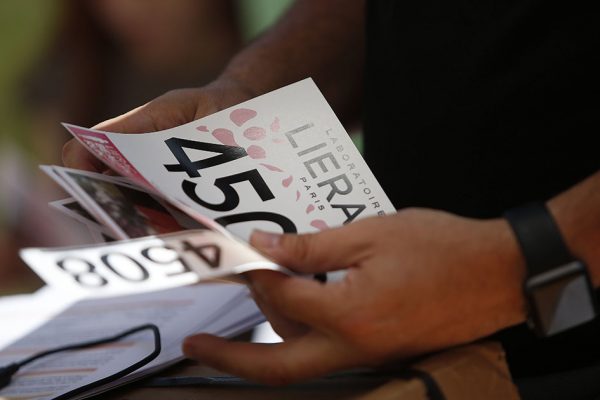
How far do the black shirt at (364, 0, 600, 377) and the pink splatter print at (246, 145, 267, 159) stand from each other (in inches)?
9.1

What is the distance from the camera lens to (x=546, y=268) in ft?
2.06

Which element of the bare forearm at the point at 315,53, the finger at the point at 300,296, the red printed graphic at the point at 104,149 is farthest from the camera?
the bare forearm at the point at 315,53

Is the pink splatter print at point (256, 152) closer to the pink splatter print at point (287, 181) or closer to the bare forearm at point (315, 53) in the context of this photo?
the pink splatter print at point (287, 181)

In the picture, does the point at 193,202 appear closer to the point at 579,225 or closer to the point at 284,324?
the point at 284,324

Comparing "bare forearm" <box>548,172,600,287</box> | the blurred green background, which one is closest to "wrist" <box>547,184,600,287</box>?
"bare forearm" <box>548,172,600,287</box>

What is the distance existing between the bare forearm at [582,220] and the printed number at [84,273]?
A: 358 millimetres

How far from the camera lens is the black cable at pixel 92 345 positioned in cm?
Answer: 71

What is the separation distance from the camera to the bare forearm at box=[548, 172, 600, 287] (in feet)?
2.11

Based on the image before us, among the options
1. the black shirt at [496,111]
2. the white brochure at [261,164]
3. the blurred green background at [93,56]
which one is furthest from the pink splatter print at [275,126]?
the blurred green background at [93,56]

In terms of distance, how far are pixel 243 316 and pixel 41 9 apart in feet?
7.75

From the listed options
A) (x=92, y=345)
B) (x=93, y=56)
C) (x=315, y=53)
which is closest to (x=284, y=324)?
(x=92, y=345)

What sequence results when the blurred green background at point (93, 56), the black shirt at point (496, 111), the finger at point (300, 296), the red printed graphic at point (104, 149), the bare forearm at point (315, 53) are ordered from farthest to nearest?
the blurred green background at point (93, 56) → the bare forearm at point (315, 53) → the black shirt at point (496, 111) → the red printed graphic at point (104, 149) → the finger at point (300, 296)

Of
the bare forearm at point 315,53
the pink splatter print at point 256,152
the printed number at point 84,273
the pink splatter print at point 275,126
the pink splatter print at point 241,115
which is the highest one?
the bare forearm at point 315,53

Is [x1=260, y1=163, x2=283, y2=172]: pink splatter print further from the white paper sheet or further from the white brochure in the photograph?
the white paper sheet
